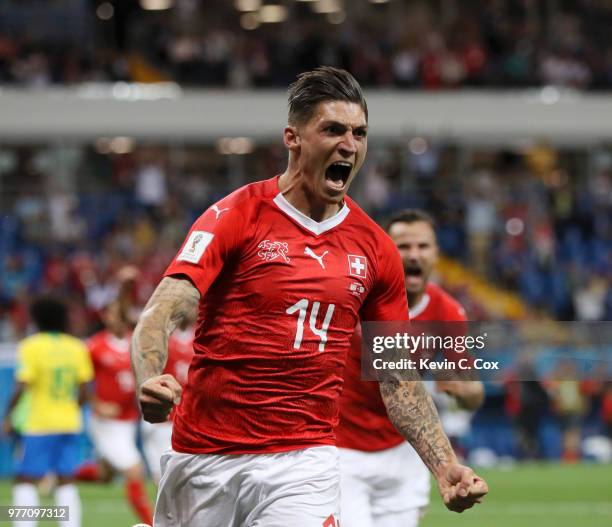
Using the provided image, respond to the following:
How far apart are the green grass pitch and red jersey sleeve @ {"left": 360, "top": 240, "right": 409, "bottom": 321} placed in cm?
821

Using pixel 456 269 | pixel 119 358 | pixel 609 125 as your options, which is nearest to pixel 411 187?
pixel 456 269

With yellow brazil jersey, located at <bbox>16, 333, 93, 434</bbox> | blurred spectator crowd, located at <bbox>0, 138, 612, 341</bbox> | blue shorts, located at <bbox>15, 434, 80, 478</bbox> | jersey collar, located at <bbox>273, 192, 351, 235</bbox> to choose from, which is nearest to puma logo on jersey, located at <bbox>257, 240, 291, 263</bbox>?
jersey collar, located at <bbox>273, 192, 351, 235</bbox>

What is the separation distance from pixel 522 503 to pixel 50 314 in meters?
6.53

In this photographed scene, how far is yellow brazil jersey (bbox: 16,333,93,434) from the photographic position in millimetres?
11141

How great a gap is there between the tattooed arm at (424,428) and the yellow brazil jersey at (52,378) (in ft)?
21.4

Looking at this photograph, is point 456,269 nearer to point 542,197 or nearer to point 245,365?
point 542,197

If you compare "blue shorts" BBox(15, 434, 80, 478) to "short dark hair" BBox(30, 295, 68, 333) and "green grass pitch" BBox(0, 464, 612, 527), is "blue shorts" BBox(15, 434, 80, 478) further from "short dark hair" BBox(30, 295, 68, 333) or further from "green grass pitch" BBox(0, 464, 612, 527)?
"green grass pitch" BBox(0, 464, 612, 527)

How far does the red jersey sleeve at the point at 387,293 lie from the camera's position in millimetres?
5004

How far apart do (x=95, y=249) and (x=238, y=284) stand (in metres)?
19.4

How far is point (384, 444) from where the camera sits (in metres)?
6.93

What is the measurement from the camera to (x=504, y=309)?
24.1 m

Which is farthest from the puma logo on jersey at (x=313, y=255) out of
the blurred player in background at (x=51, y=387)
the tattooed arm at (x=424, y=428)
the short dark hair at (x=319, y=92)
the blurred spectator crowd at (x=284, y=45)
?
the blurred spectator crowd at (x=284, y=45)

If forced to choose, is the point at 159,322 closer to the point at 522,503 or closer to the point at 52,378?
the point at 52,378

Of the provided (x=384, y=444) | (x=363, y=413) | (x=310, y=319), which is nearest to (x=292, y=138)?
(x=310, y=319)
